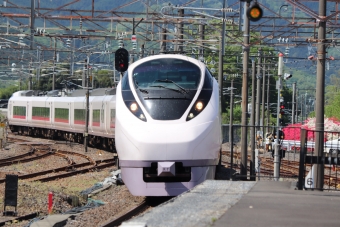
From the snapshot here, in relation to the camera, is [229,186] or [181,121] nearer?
[229,186]

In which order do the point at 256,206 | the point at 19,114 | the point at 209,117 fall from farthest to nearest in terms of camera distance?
the point at 19,114 < the point at 209,117 < the point at 256,206

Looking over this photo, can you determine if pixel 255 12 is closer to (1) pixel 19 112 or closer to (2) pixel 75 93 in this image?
(2) pixel 75 93

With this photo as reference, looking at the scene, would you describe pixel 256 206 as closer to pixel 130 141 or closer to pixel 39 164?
pixel 130 141

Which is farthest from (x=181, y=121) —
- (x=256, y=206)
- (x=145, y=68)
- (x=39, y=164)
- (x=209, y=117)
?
(x=39, y=164)

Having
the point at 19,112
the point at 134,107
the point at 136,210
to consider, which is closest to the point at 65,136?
the point at 19,112

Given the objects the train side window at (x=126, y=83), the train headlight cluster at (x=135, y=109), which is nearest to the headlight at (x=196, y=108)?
the train headlight cluster at (x=135, y=109)

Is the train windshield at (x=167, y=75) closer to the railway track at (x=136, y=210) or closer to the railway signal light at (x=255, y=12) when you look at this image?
the railway signal light at (x=255, y=12)

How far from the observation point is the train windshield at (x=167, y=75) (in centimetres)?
1711

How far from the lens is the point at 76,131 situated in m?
45.6

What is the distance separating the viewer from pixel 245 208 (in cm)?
1087

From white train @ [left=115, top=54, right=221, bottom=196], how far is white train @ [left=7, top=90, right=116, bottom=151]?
592 inches

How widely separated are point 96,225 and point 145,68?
4.27 metres

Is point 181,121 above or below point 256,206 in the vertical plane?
above

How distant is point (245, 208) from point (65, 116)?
37.7m
